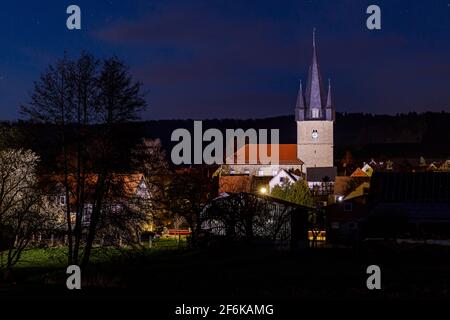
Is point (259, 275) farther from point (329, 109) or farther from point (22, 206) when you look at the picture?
point (329, 109)

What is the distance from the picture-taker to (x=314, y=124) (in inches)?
5231

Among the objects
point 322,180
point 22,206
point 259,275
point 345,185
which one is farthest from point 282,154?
point 259,275

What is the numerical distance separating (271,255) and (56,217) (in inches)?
396

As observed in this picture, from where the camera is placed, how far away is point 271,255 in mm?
36062

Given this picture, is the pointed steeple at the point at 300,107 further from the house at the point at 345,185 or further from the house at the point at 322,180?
the house at the point at 345,185

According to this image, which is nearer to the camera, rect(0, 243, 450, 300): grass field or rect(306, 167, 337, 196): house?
rect(0, 243, 450, 300): grass field

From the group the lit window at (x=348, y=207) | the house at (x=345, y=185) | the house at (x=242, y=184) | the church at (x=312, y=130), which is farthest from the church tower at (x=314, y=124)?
the lit window at (x=348, y=207)

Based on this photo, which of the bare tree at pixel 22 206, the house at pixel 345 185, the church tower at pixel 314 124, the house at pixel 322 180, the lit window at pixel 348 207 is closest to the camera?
the bare tree at pixel 22 206

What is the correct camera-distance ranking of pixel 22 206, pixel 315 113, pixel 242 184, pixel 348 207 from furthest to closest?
pixel 315 113
pixel 242 184
pixel 348 207
pixel 22 206

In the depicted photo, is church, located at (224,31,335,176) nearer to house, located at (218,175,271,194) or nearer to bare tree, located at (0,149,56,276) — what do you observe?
house, located at (218,175,271,194)

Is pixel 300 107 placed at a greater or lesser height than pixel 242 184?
greater

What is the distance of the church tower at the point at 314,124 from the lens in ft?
431

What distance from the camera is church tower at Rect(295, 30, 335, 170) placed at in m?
131

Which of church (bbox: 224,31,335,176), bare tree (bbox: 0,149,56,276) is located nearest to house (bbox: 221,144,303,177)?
church (bbox: 224,31,335,176)
